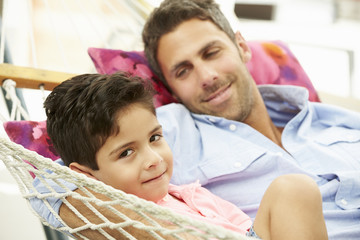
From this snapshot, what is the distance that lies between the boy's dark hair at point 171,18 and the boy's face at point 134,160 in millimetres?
507

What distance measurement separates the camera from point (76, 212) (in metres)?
0.72

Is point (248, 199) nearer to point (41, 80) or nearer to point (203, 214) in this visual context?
point (203, 214)

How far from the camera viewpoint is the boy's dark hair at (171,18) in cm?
129

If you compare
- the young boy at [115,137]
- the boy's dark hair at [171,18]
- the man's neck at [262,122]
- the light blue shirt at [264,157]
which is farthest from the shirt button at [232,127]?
the young boy at [115,137]

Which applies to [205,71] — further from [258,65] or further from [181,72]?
[258,65]

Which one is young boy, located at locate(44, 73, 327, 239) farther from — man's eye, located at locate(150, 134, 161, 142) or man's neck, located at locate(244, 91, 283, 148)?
man's neck, located at locate(244, 91, 283, 148)

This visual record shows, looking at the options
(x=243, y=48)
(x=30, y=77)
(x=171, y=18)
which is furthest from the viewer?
→ (x=243, y=48)

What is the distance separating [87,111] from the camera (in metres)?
0.80

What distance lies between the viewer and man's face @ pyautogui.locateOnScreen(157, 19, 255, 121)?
4.08 ft

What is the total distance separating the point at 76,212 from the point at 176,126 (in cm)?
46

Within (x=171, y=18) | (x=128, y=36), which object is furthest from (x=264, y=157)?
(x=128, y=36)

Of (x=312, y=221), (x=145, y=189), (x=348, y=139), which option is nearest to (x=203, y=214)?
(x=145, y=189)

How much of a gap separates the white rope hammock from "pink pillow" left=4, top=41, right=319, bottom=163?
234 millimetres

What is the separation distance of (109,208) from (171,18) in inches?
29.9
